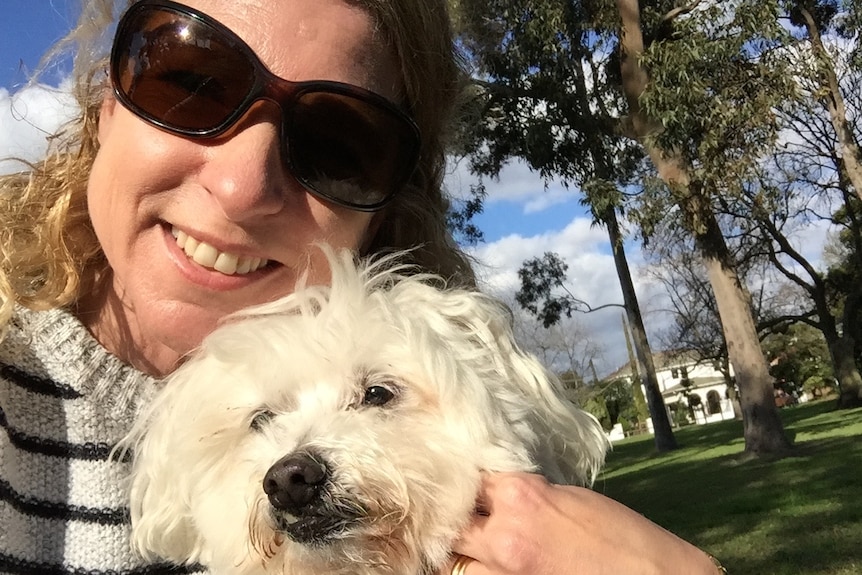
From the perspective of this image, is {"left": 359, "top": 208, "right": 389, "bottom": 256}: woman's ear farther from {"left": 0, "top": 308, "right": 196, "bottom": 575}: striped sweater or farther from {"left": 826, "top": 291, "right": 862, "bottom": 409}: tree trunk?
{"left": 826, "top": 291, "right": 862, "bottom": 409}: tree trunk

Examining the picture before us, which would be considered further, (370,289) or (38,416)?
(370,289)

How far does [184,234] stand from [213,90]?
0.32 metres

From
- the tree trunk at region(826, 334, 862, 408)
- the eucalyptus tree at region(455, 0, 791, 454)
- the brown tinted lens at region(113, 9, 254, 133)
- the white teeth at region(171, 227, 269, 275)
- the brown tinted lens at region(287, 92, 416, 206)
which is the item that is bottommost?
the tree trunk at region(826, 334, 862, 408)

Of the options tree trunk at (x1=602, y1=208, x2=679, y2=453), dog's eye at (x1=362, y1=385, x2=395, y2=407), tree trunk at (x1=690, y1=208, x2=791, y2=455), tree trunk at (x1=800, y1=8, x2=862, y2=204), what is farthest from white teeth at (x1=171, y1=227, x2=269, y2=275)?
tree trunk at (x1=602, y1=208, x2=679, y2=453)

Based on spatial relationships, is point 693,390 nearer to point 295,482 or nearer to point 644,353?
point 644,353

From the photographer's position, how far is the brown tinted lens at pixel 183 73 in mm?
1735

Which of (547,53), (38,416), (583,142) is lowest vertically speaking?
(38,416)

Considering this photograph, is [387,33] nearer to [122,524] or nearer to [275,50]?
[275,50]

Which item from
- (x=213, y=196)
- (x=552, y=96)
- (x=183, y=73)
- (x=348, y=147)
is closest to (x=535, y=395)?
(x=348, y=147)

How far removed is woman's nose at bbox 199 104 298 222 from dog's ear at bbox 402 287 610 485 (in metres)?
0.45

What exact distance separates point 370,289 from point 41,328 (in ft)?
2.42

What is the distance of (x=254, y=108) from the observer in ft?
5.79

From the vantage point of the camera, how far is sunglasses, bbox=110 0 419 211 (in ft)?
5.70

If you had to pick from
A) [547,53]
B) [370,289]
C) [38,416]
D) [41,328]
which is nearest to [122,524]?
[38,416]
